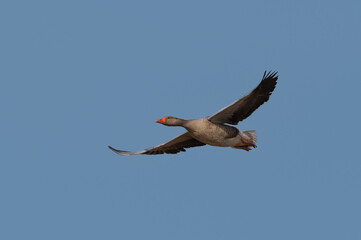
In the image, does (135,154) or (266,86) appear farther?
(135,154)

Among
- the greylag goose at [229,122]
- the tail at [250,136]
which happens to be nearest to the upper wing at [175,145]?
the greylag goose at [229,122]

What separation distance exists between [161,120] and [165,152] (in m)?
1.75

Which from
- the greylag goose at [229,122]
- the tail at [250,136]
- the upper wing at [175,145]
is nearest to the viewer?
the greylag goose at [229,122]

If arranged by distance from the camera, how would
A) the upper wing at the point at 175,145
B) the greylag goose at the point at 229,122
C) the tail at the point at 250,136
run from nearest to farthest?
1. the greylag goose at the point at 229,122
2. the tail at the point at 250,136
3. the upper wing at the point at 175,145

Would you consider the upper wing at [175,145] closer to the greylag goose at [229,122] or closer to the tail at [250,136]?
the greylag goose at [229,122]

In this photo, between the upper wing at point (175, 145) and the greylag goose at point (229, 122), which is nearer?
the greylag goose at point (229, 122)

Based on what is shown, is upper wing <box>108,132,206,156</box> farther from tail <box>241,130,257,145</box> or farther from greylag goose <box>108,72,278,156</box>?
tail <box>241,130,257,145</box>

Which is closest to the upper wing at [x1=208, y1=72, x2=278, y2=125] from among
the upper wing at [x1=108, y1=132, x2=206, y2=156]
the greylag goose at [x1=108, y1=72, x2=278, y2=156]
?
the greylag goose at [x1=108, y1=72, x2=278, y2=156]

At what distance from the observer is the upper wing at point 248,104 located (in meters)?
15.2

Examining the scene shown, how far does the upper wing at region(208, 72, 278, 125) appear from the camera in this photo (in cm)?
1516

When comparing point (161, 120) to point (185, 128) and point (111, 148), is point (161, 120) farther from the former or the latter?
point (111, 148)

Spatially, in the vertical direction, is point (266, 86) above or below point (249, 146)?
above

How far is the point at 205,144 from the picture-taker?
668 inches

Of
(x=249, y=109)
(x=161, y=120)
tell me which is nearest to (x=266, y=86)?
(x=249, y=109)
